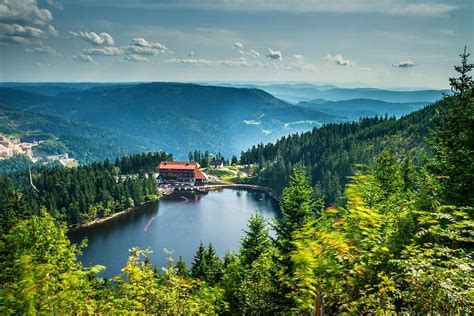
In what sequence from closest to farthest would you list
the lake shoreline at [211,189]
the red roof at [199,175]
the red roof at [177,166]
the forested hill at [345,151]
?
A: the lake shoreline at [211,189] → the forested hill at [345,151] → the red roof at [199,175] → the red roof at [177,166]

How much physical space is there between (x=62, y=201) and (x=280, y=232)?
412 ft

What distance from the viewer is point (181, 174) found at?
186 meters

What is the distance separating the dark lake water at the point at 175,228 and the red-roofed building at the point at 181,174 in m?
19.5

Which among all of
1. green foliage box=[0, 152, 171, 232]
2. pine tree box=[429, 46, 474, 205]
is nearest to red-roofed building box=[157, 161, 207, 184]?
green foliage box=[0, 152, 171, 232]

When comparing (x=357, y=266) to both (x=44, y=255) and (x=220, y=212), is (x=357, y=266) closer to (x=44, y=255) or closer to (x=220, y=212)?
(x=44, y=255)

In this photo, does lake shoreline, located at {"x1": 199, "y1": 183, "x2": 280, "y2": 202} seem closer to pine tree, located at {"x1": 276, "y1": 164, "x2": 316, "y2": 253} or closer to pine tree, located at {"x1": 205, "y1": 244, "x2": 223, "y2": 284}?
pine tree, located at {"x1": 205, "y1": 244, "x2": 223, "y2": 284}

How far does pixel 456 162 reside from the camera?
14.0 metres

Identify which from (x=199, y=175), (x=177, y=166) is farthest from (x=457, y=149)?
(x=177, y=166)

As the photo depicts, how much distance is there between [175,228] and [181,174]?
71.9m

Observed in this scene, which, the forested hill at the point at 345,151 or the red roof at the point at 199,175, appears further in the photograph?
the red roof at the point at 199,175

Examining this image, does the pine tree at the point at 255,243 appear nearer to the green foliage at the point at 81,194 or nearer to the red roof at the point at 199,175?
the green foliage at the point at 81,194

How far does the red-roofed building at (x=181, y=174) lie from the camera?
185375mm

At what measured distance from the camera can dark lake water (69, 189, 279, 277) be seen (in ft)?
309

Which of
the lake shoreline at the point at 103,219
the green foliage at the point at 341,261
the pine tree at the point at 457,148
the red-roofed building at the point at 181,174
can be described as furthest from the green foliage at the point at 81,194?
the pine tree at the point at 457,148
